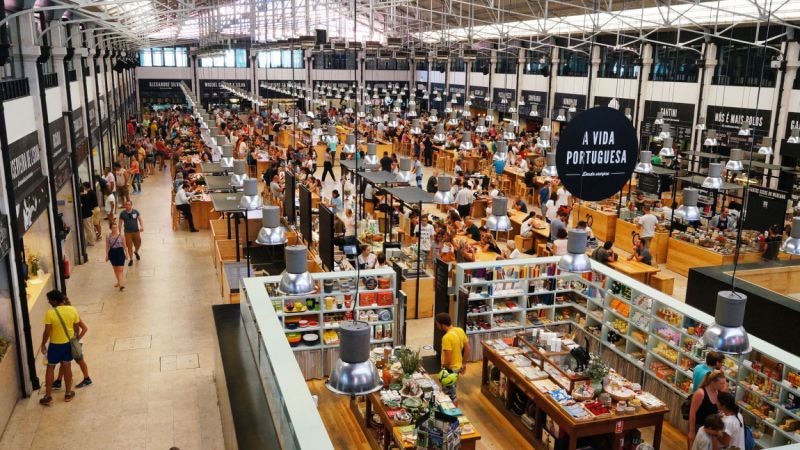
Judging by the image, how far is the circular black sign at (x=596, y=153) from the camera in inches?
245

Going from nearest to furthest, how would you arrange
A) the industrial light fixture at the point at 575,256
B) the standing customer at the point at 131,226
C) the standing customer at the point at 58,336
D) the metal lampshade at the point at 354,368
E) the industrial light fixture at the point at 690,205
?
the metal lampshade at the point at 354,368 → the industrial light fixture at the point at 575,256 → the standing customer at the point at 58,336 → the industrial light fixture at the point at 690,205 → the standing customer at the point at 131,226

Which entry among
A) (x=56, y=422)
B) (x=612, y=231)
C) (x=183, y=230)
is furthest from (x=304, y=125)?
A: (x=56, y=422)

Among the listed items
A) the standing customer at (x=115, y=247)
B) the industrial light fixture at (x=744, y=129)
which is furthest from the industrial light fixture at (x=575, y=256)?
the industrial light fixture at (x=744, y=129)

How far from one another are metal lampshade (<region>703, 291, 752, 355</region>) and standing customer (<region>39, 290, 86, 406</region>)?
7.13m

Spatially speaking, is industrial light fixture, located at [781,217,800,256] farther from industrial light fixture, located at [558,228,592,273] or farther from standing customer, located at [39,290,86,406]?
standing customer, located at [39,290,86,406]

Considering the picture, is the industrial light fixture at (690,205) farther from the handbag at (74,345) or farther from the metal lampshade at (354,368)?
the handbag at (74,345)

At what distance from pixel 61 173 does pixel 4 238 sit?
5.13 m

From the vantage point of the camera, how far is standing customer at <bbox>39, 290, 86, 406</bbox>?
8.11 m

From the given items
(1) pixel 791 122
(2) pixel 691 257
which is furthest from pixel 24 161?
(1) pixel 791 122

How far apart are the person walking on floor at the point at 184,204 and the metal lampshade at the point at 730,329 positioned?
1367cm

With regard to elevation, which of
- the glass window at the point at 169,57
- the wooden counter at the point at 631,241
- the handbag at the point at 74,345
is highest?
the glass window at the point at 169,57

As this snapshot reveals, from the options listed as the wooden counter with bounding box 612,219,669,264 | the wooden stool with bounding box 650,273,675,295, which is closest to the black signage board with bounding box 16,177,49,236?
the wooden stool with bounding box 650,273,675,295

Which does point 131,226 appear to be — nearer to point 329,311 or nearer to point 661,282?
point 329,311

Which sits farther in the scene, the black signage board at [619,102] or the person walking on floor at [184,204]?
the black signage board at [619,102]
